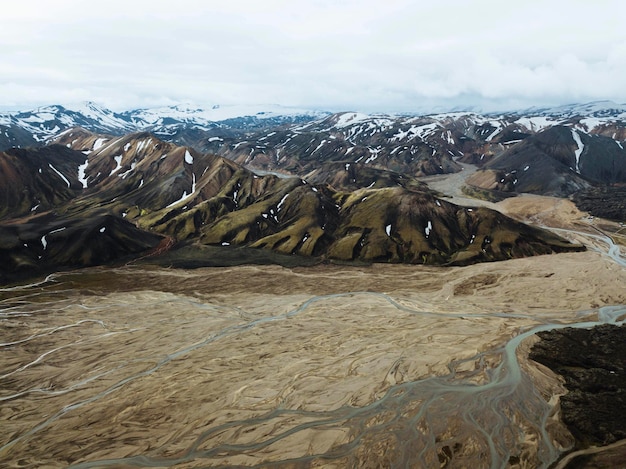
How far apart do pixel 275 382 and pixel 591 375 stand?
229 ft

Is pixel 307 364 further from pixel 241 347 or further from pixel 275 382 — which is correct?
pixel 241 347

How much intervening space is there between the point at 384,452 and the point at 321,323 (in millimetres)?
51696

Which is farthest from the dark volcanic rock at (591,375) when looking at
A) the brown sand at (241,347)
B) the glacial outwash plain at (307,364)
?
the brown sand at (241,347)

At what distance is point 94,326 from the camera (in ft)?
362

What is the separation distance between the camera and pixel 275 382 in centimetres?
7988

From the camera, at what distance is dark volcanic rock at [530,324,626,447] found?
66.7m

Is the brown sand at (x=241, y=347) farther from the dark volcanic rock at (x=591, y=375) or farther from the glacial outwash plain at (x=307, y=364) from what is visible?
the dark volcanic rock at (x=591, y=375)

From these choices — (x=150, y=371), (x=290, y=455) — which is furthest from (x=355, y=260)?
(x=290, y=455)

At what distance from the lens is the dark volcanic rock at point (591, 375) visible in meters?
66.7

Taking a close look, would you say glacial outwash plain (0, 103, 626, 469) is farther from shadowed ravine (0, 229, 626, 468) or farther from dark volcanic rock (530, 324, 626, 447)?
dark volcanic rock (530, 324, 626, 447)

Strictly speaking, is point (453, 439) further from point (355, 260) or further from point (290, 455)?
point (355, 260)

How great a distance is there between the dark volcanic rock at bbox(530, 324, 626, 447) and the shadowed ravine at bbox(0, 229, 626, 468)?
13.2ft

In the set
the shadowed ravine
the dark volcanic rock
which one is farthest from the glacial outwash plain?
the dark volcanic rock

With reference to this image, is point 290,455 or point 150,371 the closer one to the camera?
point 290,455
